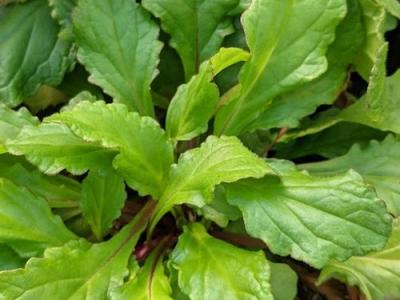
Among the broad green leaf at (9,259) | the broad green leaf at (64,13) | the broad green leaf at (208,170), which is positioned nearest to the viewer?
the broad green leaf at (208,170)

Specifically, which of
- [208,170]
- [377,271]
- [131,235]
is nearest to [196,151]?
[208,170]

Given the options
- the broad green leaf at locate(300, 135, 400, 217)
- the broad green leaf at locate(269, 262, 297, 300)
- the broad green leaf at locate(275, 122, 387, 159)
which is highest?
the broad green leaf at locate(300, 135, 400, 217)

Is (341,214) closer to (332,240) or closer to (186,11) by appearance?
(332,240)

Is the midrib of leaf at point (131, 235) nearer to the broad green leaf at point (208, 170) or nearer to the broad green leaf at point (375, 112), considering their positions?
the broad green leaf at point (208, 170)

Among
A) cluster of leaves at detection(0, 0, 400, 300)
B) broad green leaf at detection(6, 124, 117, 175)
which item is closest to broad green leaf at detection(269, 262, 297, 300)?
cluster of leaves at detection(0, 0, 400, 300)

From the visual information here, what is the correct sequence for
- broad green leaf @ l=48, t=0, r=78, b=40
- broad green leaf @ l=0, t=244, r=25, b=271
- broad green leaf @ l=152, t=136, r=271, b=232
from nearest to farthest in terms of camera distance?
broad green leaf @ l=152, t=136, r=271, b=232 < broad green leaf @ l=0, t=244, r=25, b=271 < broad green leaf @ l=48, t=0, r=78, b=40

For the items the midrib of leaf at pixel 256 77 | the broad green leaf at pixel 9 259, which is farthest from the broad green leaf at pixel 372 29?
the broad green leaf at pixel 9 259

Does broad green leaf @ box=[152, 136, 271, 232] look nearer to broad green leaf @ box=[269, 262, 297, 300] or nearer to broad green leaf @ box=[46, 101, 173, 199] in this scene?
broad green leaf @ box=[46, 101, 173, 199]
